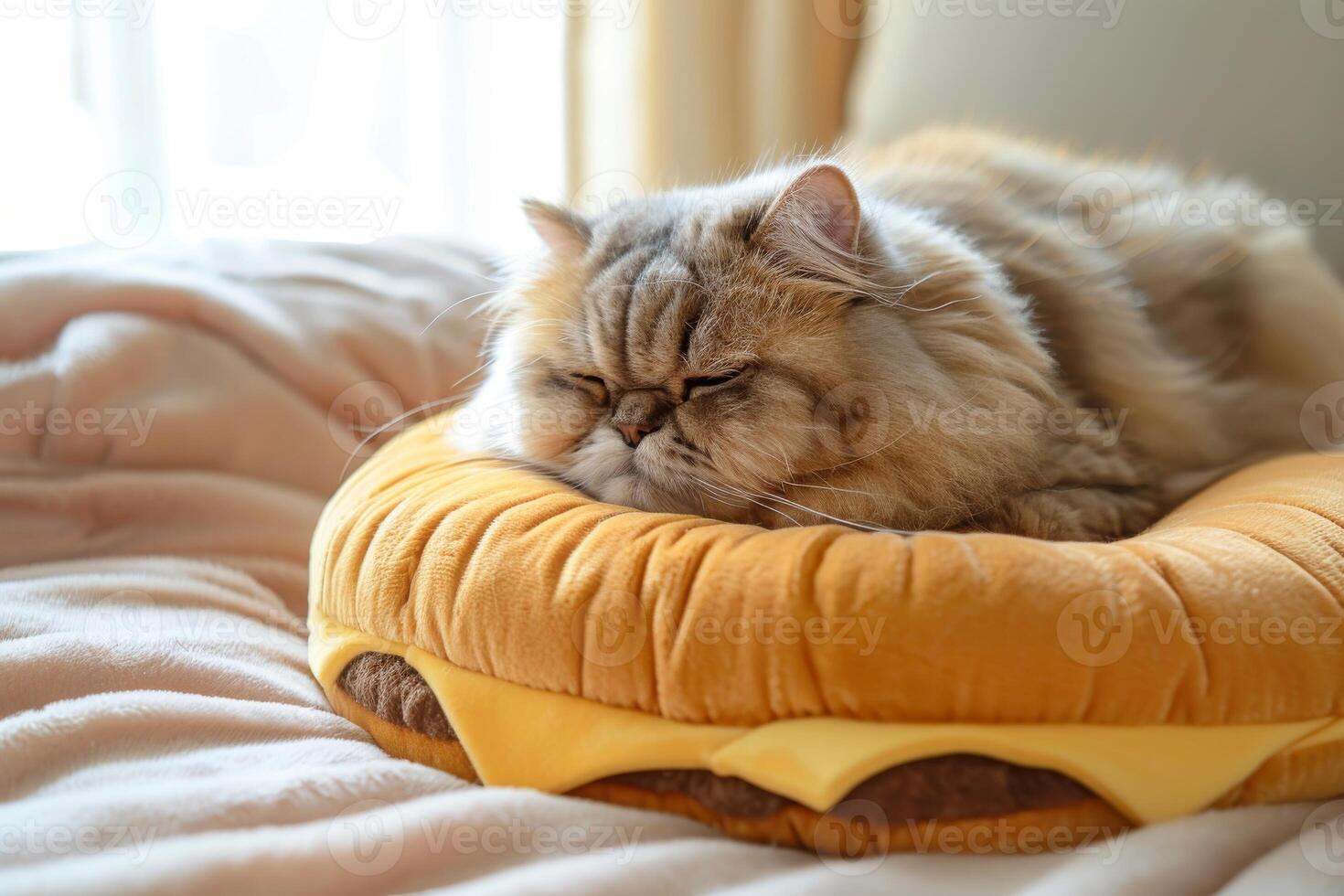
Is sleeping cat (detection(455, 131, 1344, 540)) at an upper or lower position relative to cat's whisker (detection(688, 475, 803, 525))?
upper

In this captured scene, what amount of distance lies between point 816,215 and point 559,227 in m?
0.46

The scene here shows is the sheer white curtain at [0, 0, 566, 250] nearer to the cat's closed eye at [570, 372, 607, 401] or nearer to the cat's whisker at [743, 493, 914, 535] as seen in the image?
the cat's closed eye at [570, 372, 607, 401]

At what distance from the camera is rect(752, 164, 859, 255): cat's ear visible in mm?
1200

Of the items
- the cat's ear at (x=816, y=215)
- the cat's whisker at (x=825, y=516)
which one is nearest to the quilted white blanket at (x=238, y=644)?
the cat's whisker at (x=825, y=516)

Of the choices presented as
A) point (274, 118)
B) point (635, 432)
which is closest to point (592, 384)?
point (635, 432)

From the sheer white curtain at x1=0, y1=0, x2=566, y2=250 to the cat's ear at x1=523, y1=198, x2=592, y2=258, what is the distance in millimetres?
Answer: 506

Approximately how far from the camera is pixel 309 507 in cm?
176

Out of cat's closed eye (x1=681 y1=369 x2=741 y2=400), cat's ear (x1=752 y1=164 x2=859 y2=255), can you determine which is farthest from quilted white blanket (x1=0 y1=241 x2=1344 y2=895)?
cat's ear (x1=752 y1=164 x2=859 y2=255)

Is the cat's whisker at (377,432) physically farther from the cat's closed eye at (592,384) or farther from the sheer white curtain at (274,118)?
the cat's closed eye at (592,384)

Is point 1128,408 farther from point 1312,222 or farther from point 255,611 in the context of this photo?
point 255,611

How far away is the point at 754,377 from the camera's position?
120 centimetres

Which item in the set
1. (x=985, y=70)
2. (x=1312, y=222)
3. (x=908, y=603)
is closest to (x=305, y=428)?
(x=908, y=603)

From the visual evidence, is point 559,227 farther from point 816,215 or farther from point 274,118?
point 274,118

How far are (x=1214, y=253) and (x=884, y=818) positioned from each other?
1464mm
